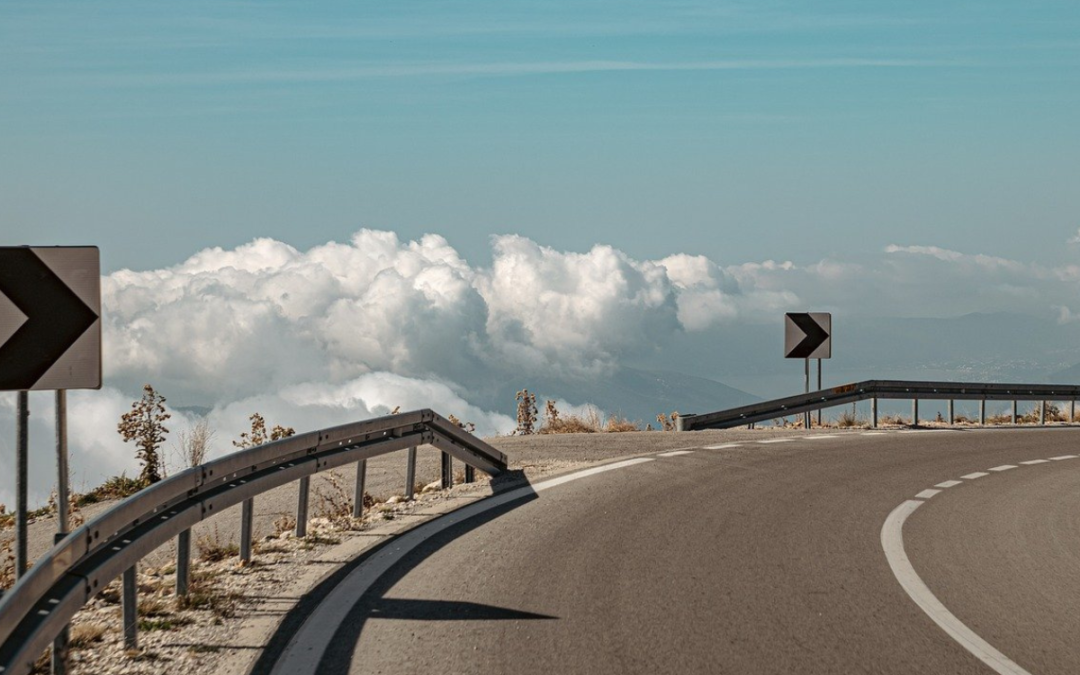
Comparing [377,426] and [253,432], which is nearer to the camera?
[377,426]

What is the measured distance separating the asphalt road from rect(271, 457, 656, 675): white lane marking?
7 cm

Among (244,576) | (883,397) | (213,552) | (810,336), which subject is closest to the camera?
(244,576)

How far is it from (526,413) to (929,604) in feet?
57.1

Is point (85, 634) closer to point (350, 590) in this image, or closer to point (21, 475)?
point (21, 475)

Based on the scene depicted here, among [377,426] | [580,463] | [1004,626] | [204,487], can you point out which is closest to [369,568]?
[204,487]

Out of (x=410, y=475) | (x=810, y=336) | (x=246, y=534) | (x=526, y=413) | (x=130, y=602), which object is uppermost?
(x=810, y=336)

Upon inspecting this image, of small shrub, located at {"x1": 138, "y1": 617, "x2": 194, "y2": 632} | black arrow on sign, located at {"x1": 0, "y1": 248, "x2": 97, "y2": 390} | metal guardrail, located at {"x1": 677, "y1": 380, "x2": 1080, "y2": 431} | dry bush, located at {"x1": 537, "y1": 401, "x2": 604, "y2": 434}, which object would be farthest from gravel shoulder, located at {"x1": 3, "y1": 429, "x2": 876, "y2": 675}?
metal guardrail, located at {"x1": 677, "y1": 380, "x2": 1080, "y2": 431}

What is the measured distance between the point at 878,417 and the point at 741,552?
1657cm

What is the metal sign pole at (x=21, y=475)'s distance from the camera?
7766 millimetres

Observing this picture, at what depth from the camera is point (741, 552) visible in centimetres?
994

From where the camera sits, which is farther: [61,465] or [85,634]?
[61,465]

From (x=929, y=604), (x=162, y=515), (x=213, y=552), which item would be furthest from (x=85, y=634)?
(x=929, y=604)

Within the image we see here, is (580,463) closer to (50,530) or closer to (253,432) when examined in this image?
(253,432)

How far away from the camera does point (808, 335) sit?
1062 inches
